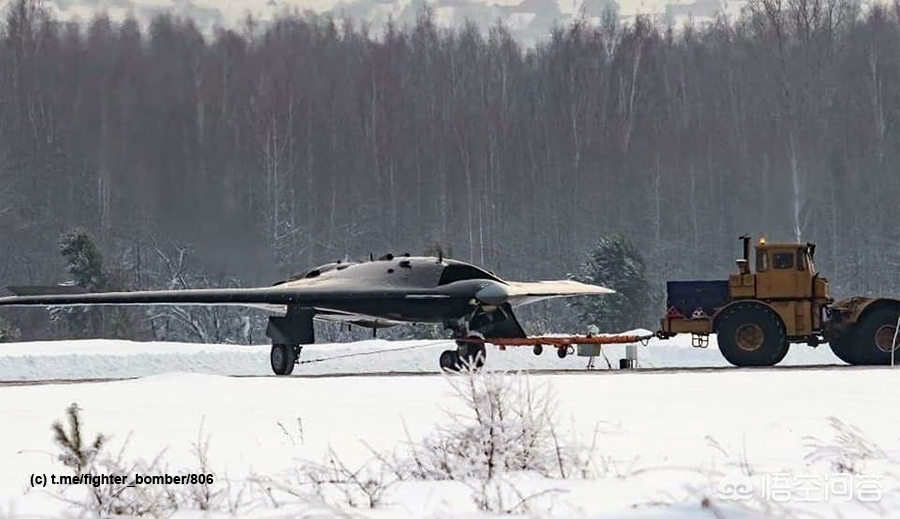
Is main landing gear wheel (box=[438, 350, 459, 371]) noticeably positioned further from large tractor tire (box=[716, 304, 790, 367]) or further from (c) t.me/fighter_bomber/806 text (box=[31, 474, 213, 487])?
(c) t.me/fighter_bomber/806 text (box=[31, 474, 213, 487])

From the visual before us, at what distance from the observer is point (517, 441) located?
29.6ft

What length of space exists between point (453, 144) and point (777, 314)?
1686 inches

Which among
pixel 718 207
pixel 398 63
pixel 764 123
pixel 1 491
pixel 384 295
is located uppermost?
pixel 398 63

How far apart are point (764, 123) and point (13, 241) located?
3845cm

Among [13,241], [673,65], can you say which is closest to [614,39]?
[673,65]

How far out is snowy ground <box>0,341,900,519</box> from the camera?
7.20m

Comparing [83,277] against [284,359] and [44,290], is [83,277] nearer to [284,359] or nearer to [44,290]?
[44,290]

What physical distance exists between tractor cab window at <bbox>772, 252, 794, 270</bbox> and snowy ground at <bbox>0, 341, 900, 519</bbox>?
2.69 meters

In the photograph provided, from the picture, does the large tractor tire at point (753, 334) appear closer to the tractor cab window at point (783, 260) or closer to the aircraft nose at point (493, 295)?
the tractor cab window at point (783, 260)

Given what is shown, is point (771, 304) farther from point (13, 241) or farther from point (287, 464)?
point (13, 241)

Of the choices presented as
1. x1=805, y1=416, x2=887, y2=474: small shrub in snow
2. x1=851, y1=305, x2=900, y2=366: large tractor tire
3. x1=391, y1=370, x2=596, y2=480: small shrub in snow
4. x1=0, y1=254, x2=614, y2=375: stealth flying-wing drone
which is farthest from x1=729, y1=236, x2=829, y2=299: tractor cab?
x1=391, y1=370, x2=596, y2=480: small shrub in snow

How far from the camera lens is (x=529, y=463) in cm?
895

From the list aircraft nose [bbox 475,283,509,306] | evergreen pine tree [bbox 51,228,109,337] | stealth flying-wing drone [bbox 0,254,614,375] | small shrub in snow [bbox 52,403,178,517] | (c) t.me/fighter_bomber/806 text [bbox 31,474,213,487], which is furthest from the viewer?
evergreen pine tree [bbox 51,228,109,337]

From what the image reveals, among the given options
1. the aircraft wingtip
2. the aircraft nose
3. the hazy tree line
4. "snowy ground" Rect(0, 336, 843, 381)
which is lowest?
"snowy ground" Rect(0, 336, 843, 381)
